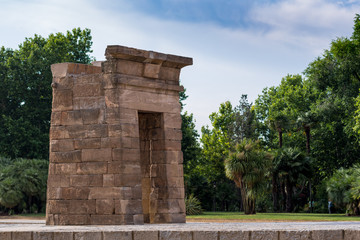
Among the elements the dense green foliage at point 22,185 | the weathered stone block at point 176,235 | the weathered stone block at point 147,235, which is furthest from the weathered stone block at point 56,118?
the dense green foliage at point 22,185

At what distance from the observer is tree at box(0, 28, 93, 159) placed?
40.3 meters

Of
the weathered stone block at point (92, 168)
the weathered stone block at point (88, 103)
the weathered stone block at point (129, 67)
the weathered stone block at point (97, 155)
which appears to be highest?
the weathered stone block at point (129, 67)

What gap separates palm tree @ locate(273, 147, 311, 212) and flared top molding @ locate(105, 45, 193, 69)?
89.9 feet

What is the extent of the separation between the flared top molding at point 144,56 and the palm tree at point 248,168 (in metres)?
17.6

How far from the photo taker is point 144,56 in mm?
12992

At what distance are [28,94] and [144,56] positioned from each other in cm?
3056

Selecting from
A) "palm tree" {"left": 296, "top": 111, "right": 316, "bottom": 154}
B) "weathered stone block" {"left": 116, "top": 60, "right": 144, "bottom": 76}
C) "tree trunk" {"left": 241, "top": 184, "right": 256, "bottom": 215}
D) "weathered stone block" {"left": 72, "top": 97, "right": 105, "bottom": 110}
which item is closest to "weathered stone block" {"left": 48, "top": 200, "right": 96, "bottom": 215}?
"weathered stone block" {"left": 72, "top": 97, "right": 105, "bottom": 110}

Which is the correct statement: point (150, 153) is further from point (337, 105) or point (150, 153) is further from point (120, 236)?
point (337, 105)

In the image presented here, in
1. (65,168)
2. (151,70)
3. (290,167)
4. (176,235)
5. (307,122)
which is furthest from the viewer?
(307,122)

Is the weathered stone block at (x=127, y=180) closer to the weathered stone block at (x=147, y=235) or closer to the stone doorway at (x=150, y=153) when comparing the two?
the stone doorway at (x=150, y=153)

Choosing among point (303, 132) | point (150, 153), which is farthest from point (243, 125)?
point (150, 153)

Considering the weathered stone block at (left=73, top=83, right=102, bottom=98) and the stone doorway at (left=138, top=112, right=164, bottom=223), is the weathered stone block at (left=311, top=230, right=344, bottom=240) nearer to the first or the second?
the stone doorway at (left=138, top=112, right=164, bottom=223)

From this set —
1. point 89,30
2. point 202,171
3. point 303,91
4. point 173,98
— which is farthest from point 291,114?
point 173,98

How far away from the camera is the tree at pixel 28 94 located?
40281 millimetres
